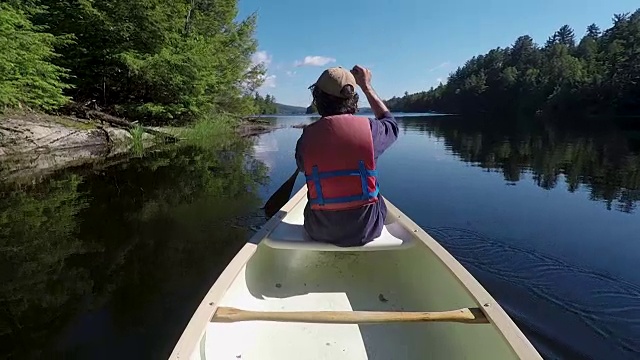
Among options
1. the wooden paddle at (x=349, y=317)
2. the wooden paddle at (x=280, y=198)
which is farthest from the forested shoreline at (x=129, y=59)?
the wooden paddle at (x=349, y=317)

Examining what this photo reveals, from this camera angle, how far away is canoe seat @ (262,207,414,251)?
3.09 meters

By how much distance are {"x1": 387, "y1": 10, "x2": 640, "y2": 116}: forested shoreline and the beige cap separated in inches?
2062

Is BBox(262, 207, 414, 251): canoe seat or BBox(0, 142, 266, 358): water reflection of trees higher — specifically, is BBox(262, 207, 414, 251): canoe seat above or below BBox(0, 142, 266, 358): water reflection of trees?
above

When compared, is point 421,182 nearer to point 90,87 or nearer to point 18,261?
point 18,261

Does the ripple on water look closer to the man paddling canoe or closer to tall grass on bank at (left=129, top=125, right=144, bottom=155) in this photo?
the man paddling canoe

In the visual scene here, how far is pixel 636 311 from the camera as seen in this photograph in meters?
3.70

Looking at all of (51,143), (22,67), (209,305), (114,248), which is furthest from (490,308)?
(51,143)

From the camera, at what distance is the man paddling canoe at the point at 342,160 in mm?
2812

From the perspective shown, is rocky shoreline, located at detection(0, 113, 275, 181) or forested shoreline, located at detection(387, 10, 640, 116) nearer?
rocky shoreline, located at detection(0, 113, 275, 181)

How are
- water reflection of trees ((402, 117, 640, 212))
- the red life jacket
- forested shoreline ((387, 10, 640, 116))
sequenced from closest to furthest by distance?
1. the red life jacket
2. water reflection of trees ((402, 117, 640, 212))
3. forested shoreline ((387, 10, 640, 116))

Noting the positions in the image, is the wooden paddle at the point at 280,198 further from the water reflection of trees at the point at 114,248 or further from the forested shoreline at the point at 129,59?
the forested shoreline at the point at 129,59

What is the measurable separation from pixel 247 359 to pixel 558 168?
11.3 m

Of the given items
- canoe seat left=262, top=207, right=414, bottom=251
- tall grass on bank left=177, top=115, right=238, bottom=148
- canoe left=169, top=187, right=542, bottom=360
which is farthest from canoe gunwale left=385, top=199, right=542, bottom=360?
tall grass on bank left=177, top=115, right=238, bottom=148

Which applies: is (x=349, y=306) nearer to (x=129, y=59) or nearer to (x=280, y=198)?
(x=280, y=198)
